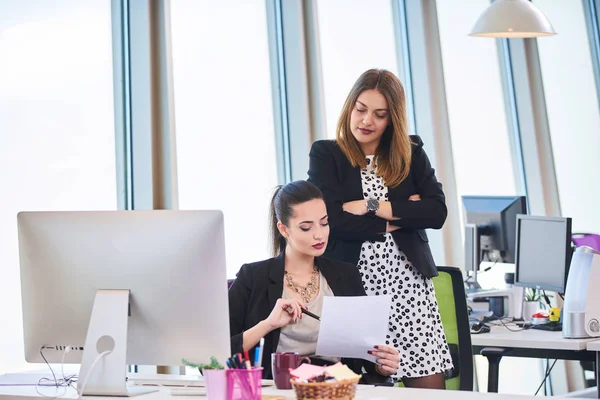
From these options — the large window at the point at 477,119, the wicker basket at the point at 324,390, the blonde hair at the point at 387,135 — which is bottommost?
the wicker basket at the point at 324,390

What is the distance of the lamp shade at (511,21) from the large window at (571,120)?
7.48 feet

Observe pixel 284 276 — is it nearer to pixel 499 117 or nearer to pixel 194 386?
pixel 194 386

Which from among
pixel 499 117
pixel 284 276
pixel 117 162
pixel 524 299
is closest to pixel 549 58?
pixel 499 117

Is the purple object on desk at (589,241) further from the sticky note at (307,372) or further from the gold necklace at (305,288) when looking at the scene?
the sticky note at (307,372)

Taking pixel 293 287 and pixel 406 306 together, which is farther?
pixel 406 306

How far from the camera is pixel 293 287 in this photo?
290 centimetres

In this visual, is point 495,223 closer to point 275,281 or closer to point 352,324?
point 275,281

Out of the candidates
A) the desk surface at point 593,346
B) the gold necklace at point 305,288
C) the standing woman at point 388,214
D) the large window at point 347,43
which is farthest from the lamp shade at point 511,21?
the gold necklace at point 305,288

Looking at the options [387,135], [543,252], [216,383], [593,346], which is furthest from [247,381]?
[543,252]

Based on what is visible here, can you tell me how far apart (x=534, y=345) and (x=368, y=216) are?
1034mm

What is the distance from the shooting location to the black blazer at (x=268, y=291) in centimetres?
276

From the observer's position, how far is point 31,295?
249cm

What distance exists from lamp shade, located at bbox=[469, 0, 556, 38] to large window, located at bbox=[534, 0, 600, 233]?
2281 mm

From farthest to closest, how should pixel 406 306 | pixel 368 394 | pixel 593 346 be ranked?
pixel 593 346 → pixel 406 306 → pixel 368 394
